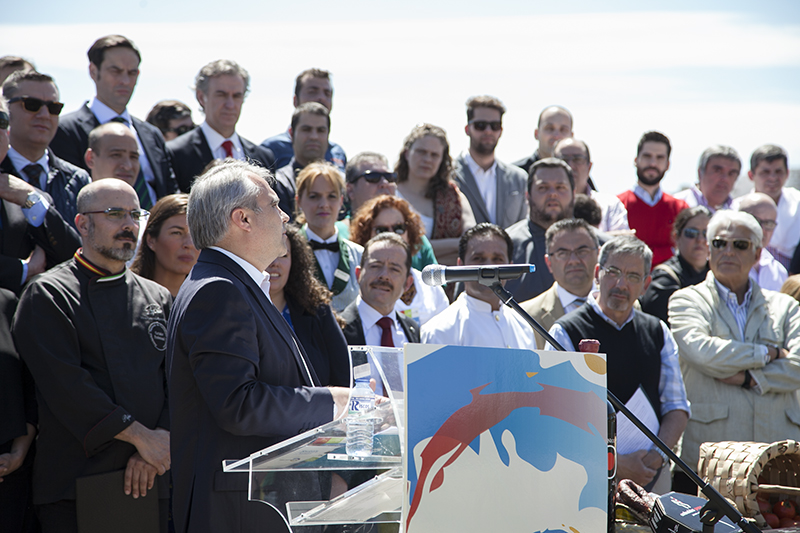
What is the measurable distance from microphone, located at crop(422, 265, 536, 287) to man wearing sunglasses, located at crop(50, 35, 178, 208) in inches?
141

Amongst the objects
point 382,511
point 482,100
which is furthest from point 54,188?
point 482,100

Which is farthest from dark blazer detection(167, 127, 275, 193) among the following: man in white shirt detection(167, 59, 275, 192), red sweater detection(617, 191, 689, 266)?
red sweater detection(617, 191, 689, 266)

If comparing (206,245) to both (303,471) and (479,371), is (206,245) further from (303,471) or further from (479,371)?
(479,371)

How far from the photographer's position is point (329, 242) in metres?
5.29

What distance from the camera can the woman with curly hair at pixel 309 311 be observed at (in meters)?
3.94

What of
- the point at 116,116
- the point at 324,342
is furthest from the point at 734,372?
the point at 116,116

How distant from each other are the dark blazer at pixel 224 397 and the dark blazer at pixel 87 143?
3297 mm

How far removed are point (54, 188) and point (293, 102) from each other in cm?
323

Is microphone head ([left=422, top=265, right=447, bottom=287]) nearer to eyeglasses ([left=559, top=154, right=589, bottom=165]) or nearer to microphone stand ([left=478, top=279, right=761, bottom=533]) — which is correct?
microphone stand ([left=478, top=279, right=761, bottom=533])

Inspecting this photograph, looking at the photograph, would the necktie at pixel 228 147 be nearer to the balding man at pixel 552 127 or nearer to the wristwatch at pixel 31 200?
the wristwatch at pixel 31 200

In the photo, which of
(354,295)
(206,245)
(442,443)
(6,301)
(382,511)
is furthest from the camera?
(354,295)

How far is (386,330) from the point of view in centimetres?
446

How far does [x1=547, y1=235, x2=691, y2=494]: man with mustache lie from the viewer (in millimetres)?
4223

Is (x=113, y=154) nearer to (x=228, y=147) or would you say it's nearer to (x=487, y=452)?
(x=228, y=147)
